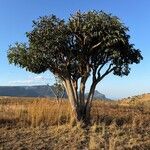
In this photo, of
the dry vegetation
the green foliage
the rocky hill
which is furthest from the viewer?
the rocky hill

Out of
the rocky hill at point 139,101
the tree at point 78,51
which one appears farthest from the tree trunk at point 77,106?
the rocky hill at point 139,101

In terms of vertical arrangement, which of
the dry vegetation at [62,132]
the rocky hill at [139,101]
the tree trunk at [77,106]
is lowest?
the dry vegetation at [62,132]

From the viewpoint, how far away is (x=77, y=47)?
58.3ft

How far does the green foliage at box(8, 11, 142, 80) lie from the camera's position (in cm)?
1689

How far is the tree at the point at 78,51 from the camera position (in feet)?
55.5

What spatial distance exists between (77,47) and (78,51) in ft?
0.58

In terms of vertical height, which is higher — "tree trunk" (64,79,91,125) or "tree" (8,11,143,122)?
"tree" (8,11,143,122)

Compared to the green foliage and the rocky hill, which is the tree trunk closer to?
the green foliage

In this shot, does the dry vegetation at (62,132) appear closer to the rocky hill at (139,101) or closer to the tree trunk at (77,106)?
the tree trunk at (77,106)

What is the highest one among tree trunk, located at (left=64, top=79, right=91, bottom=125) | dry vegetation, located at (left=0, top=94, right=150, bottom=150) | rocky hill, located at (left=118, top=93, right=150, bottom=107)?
rocky hill, located at (left=118, top=93, right=150, bottom=107)

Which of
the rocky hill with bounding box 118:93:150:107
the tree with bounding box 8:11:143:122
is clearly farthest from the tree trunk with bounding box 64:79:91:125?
the rocky hill with bounding box 118:93:150:107

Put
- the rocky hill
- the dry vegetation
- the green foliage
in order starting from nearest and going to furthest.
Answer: the dry vegetation, the green foliage, the rocky hill

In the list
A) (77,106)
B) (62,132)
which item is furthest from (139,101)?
(62,132)

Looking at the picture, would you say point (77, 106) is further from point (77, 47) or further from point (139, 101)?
point (139, 101)
